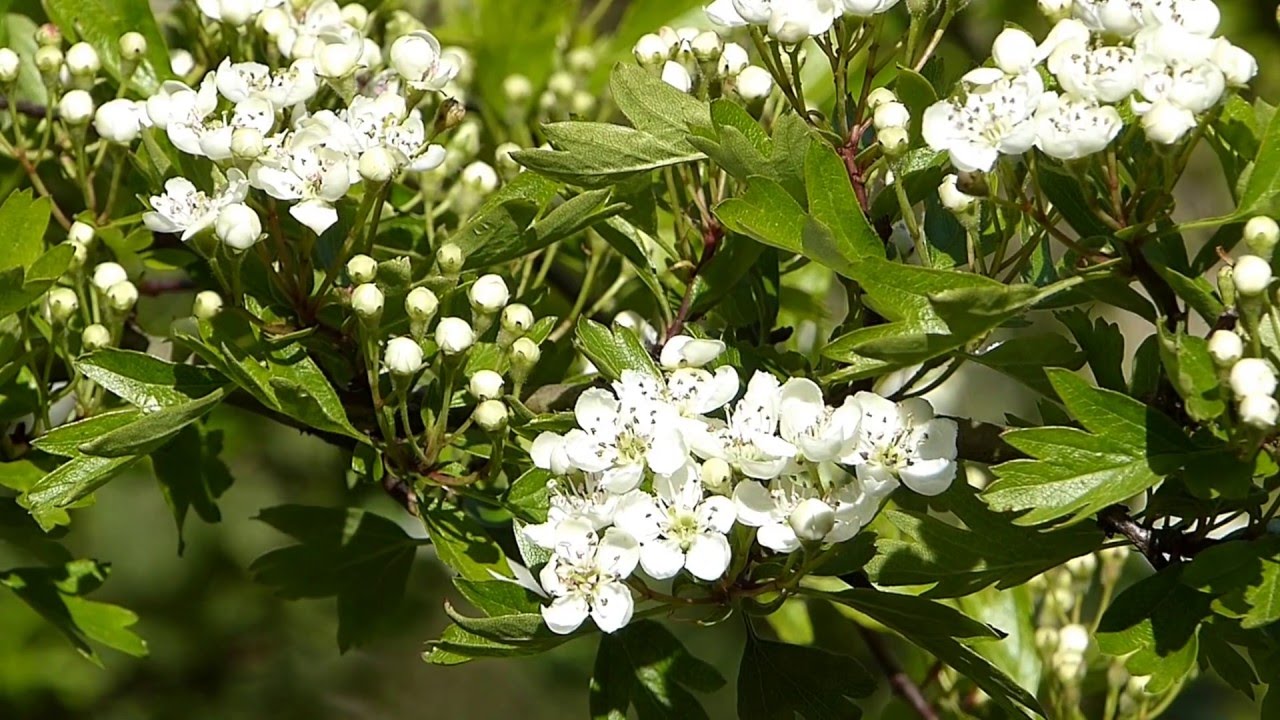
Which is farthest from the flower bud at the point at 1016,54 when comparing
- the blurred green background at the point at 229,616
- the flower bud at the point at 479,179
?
the blurred green background at the point at 229,616

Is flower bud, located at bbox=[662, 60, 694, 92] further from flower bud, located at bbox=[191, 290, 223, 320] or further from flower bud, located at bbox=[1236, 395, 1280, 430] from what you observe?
flower bud, located at bbox=[1236, 395, 1280, 430]

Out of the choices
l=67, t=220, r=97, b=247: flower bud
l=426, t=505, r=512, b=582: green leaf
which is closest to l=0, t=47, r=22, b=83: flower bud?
l=67, t=220, r=97, b=247: flower bud

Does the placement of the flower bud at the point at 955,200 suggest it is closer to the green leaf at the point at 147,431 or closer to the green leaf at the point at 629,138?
the green leaf at the point at 629,138

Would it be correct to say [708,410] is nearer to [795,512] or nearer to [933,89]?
[795,512]

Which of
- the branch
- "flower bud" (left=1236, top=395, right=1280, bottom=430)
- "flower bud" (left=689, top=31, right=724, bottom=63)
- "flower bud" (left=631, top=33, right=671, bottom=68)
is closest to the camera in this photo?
"flower bud" (left=1236, top=395, right=1280, bottom=430)

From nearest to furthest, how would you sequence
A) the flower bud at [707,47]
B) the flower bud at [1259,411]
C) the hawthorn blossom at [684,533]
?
the flower bud at [1259,411]
the hawthorn blossom at [684,533]
the flower bud at [707,47]

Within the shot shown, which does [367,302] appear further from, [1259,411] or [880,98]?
[1259,411]

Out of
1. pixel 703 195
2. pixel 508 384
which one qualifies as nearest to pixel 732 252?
pixel 703 195
